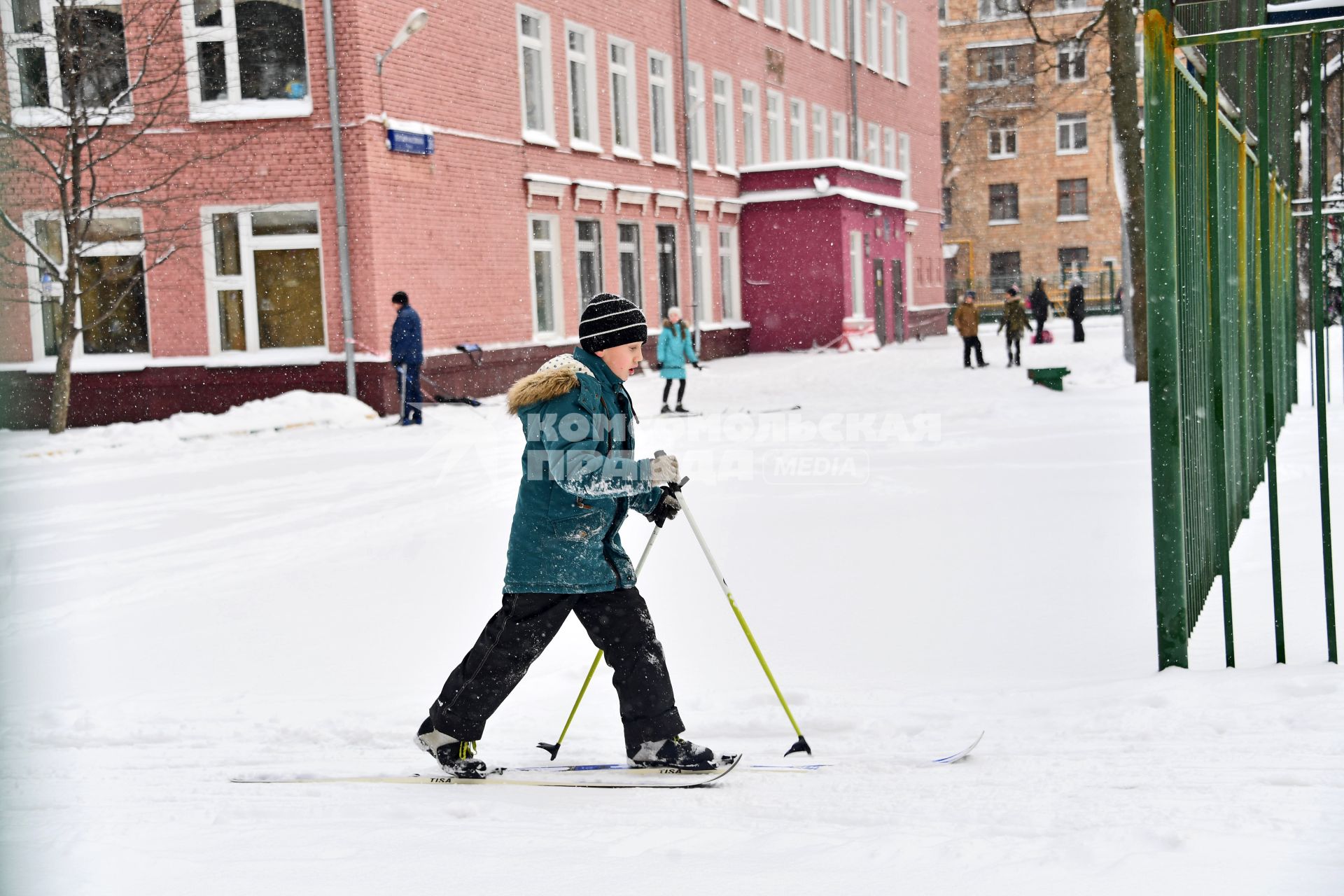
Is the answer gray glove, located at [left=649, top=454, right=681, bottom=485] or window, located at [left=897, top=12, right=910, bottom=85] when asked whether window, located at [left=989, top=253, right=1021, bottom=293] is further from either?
gray glove, located at [left=649, top=454, right=681, bottom=485]

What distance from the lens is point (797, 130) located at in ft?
119

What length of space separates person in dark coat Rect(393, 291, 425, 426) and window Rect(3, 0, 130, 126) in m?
4.17

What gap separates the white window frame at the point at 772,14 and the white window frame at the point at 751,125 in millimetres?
1874

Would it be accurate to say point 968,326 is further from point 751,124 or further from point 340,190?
point 340,190

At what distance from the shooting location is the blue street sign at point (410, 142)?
62.6ft

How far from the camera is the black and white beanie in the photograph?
430 centimetres

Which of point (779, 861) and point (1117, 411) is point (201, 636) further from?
point (1117, 411)

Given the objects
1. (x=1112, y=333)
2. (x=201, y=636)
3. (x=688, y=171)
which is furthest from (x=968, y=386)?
(x=1112, y=333)

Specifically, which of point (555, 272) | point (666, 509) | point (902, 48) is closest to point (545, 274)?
point (555, 272)

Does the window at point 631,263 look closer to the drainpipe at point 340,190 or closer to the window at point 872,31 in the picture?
the drainpipe at point 340,190

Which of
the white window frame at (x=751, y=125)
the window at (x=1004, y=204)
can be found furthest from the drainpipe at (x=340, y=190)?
the window at (x=1004, y=204)

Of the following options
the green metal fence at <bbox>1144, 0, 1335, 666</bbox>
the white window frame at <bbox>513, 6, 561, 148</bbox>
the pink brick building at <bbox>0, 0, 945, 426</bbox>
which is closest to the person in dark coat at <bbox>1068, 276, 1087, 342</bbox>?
the pink brick building at <bbox>0, 0, 945, 426</bbox>

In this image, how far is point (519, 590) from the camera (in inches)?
170

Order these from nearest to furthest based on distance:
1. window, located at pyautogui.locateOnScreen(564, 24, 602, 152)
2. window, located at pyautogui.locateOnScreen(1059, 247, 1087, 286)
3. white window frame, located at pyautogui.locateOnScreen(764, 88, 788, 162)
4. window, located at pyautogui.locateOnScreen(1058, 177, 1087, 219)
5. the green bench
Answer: the green bench → window, located at pyautogui.locateOnScreen(564, 24, 602, 152) → white window frame, located at pyautogui.locateOnScreen(764, 88, 788, 162) → window, located at pyautogui.locateOnScreen(1059, 247, 1087, 286) → window, located at pyautogui.locateOnScreen(1058, 177, 1087, 219)
